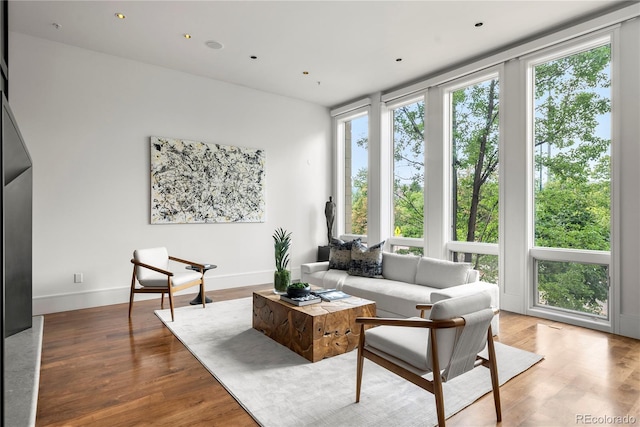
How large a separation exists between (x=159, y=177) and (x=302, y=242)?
106 inches

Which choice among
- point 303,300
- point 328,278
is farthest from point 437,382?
point 328,278

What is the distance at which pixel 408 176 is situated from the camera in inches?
225

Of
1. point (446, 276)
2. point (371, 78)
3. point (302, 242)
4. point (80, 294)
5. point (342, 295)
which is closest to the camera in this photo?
point (342, 295)

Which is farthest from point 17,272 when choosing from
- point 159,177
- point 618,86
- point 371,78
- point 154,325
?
point 618,86

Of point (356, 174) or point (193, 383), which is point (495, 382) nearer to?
point (193, 383)

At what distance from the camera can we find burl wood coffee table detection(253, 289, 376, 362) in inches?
111

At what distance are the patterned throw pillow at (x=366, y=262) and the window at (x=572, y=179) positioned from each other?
181 centimetres

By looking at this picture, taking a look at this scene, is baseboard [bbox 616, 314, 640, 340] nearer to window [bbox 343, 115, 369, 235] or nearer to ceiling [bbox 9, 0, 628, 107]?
ceiling [bbox 9, 0, 628, 107]

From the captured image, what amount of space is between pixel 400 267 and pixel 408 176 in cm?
198

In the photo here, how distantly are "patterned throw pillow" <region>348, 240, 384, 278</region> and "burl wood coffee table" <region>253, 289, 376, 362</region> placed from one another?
3.72 ft

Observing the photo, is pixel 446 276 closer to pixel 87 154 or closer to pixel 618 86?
pixel 618 86

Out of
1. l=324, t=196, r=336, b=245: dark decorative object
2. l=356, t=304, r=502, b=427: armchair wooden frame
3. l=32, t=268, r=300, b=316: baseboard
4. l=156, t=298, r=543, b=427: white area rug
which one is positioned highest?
l=324, t=196, r=336, b=245: dark decorative object

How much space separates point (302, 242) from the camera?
6512 mm

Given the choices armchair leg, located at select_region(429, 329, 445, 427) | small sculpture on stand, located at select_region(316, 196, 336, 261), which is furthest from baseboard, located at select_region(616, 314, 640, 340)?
small sculpture on stand, located at select_region(316, 196, 336, 261)
